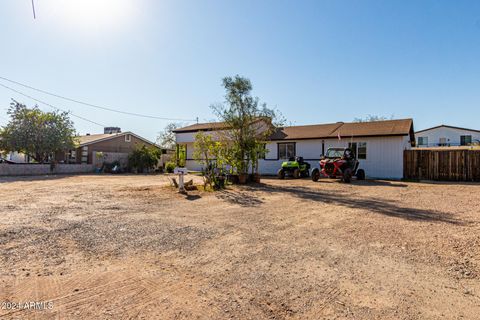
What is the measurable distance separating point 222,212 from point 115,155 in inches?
963

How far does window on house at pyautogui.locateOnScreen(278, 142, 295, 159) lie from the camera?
20.6m

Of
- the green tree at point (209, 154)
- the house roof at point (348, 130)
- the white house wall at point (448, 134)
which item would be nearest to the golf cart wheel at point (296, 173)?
the house roof at point (348, 130)

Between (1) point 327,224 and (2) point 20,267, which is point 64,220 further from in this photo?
(1) point 327,224

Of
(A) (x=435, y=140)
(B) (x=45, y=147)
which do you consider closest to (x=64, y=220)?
(B) (x=45, y=147)

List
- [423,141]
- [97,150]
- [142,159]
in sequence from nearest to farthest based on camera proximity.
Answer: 1. [142,159]
2. [97,150]
3. [423,141]

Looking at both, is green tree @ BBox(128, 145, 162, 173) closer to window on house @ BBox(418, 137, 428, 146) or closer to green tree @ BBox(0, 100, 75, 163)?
green tree @ BBox(0, 100, 75, 163)

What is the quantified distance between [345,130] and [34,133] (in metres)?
23.3

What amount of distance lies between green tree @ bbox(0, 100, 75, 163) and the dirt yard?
18.9 meters

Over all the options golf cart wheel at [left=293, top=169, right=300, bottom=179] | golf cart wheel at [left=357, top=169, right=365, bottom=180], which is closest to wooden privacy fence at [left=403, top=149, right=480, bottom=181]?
golf cart wheel at [left=357, top=169, right=365, bottom=180]

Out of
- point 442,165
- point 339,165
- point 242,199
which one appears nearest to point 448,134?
point 442,165

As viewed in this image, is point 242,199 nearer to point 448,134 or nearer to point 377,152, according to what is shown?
point 377,152

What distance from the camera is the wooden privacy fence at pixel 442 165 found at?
15065 millimetres

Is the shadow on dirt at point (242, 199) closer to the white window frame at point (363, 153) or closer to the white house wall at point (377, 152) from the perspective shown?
the white house wall at point (377, 152)

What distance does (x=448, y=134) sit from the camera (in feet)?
115
